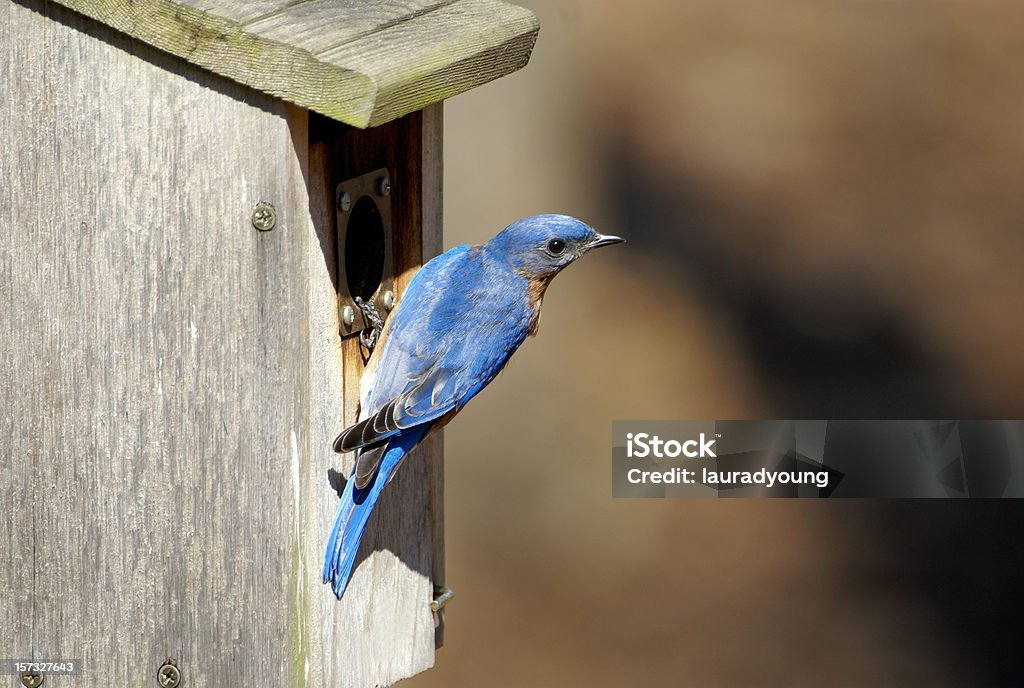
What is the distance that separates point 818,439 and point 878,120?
1.54m

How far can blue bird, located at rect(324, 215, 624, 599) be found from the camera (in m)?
3.05

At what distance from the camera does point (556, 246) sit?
3.62 m

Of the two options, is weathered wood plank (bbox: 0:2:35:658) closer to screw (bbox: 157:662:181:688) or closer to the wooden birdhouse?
the wooden birdhouse

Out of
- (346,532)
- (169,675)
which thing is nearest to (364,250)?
(346,532)

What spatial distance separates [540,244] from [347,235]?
508mm

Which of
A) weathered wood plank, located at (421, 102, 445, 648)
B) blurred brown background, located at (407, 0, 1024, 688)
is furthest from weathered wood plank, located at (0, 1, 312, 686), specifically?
blurred brown background, located at (407, 0, 1024, 688)

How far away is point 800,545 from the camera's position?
6988 millimetres

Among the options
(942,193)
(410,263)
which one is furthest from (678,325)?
(410,263)

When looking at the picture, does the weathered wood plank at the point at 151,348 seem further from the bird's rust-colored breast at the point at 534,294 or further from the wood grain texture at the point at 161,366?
the bird's rust-colored breast at the point at 534,294

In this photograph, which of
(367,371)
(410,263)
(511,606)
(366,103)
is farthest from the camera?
(511,606)

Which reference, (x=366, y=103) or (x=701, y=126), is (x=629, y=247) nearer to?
(x=701, y=126)

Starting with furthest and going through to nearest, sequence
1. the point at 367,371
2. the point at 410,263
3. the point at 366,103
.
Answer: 1. the point at 410,263
2. the point at 367,371
3. the point at 366,103

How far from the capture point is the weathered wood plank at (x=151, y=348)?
292 centimetres

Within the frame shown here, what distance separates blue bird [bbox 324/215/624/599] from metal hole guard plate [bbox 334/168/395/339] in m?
0.07
